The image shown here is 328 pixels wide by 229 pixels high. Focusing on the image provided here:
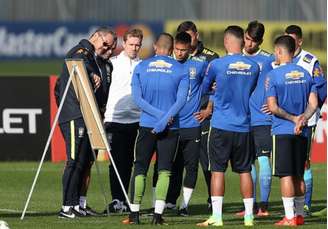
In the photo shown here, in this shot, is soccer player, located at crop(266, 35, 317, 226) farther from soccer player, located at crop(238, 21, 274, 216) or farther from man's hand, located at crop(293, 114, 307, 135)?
soccer player, located at crop(238, 21, 274, 216)

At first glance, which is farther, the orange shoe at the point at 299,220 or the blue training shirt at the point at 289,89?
the orange shoe at the point at 299,220

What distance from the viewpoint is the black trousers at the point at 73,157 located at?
14.8 meters

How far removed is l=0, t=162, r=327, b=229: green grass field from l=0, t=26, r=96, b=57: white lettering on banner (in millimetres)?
24632

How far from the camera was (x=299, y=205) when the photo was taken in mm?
14070

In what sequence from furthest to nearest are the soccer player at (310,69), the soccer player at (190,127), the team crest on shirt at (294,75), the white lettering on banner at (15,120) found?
the white lettering on banner at (15,120)
the soccer player at (190,127)
the soccer player at (310,69)
the team crest on shirt at (294,75)

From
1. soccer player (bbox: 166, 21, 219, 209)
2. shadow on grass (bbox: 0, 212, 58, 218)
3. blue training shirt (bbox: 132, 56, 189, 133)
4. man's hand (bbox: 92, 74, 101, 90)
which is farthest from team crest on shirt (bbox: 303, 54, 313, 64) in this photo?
shadow on grass (bbox: 0, 212, 58, 218)

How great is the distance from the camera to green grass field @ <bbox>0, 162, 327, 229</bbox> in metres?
14.1

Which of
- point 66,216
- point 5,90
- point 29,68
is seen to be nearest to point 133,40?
point 66,216

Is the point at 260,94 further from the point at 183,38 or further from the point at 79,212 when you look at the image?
the point at 79,212

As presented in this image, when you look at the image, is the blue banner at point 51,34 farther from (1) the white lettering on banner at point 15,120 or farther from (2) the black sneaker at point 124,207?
(2) the black sneaker at point 124,207

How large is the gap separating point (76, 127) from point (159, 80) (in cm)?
137

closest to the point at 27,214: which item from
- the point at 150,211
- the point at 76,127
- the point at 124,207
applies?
the point at 76,127

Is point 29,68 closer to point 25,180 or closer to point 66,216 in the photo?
point 25,180

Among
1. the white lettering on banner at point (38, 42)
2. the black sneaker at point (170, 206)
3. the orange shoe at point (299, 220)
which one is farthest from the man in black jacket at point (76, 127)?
the white lettering on banner at point (38, 42)
